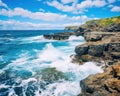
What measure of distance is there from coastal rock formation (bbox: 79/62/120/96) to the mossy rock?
26.3ft

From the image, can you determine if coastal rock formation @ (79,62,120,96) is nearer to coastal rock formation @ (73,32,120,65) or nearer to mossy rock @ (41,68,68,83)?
mossy rock @ (41,68,68,83)

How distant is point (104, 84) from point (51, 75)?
12721mm

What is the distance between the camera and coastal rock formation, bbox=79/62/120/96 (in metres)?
16.1

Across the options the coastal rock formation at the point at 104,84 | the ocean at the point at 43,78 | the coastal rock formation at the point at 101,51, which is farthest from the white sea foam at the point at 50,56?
the coastal rock formation at the point at 104,84

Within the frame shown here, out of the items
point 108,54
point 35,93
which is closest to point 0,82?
point 35,93

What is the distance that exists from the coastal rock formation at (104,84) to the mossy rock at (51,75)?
801 cm

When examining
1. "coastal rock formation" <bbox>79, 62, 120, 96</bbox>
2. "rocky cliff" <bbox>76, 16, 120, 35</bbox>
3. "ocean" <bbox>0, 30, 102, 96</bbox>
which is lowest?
"ocean" <bbox>0, 30, 102, 96</bbox>

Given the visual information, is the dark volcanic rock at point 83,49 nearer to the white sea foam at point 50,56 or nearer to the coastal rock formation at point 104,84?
the white sea foam at point 50,56

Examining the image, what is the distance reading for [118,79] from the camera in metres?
16.2

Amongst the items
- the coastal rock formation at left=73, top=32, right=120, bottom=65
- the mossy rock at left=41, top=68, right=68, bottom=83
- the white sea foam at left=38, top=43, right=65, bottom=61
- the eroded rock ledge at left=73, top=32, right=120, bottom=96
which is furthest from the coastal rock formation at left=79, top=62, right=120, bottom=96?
the white sea foam at left=38, top=43, right=65, bottom=61

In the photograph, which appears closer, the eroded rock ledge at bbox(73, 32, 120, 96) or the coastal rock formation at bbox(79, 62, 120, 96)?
the coastal rock formation at bbox(79, 62, 120, 96)

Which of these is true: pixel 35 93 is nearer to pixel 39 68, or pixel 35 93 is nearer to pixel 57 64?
pixel 39 68

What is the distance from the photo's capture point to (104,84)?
1712cm

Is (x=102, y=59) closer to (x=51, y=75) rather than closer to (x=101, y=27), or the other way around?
(x=51, y=75)
